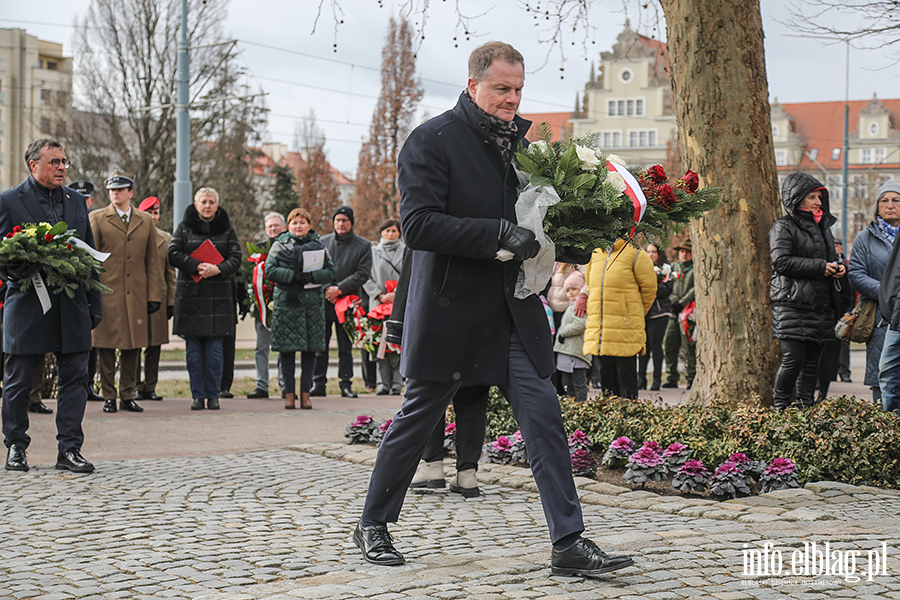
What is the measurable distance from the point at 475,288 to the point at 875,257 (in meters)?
5.83

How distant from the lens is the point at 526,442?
13.5ft

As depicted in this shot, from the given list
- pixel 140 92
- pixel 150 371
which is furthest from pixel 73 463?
pixel 140 92

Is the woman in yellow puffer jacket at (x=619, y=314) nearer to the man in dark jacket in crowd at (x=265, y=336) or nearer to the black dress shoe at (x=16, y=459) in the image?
the man in dark jacket in crowd at (x=265, y=336)

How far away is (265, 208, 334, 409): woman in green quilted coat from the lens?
413 inches

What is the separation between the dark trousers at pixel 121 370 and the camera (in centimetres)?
1009

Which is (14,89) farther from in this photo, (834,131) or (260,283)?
(260,283)

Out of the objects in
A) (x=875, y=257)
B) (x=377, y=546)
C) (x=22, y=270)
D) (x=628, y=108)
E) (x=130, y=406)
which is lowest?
(x=130, y=406)

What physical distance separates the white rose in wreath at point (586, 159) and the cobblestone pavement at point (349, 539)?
1669 mm

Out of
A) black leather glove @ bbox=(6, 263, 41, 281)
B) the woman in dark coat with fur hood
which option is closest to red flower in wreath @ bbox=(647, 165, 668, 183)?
black leather glove @ bbox=(6, 263, 41, 281)

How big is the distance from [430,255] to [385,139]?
5003 centimetres

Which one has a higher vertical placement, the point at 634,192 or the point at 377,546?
the point at 634,192

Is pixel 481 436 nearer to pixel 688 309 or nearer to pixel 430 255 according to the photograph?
pixel 430 255

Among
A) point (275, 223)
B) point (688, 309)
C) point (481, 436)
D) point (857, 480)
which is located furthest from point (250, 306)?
point (857, 480)

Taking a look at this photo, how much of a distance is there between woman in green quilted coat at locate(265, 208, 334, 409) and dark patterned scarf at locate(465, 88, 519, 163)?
6.47 m
